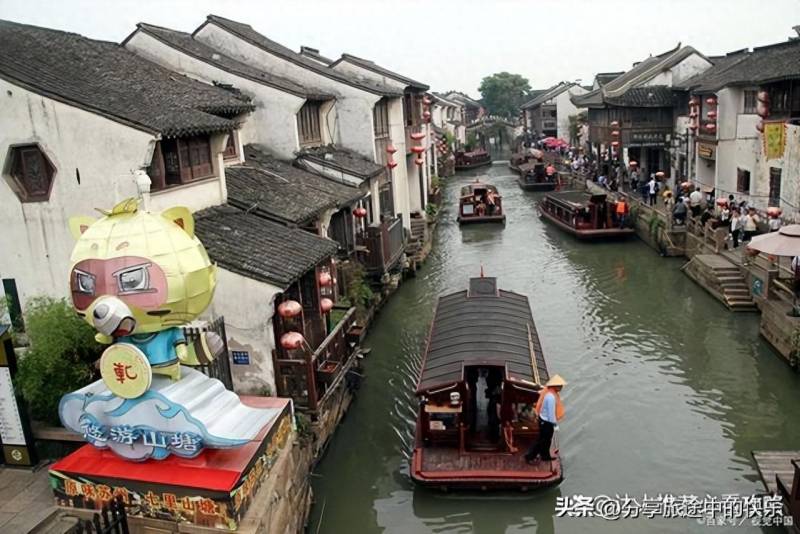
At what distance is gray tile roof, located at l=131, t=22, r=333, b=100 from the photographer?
766 inches

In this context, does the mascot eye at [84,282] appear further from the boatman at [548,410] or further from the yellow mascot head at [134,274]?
the boatman at [548,410]

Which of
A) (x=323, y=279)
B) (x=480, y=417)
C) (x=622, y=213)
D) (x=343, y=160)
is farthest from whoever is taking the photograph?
(x=622, y=213)

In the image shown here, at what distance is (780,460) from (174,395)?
9.34 meters

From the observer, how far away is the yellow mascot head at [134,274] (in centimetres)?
778

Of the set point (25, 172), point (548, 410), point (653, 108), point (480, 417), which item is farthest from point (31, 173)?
point (653, 108)

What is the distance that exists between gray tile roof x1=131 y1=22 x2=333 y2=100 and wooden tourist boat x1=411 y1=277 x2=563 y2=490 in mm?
11381

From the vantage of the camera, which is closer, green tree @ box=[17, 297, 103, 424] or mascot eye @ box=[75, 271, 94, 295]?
mascot eye @ box=[75, 271, 94, 295]

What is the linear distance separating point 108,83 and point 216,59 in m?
8.47

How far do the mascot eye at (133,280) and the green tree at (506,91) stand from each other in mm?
121600

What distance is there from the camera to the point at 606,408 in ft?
48.9

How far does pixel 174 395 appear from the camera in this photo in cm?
841

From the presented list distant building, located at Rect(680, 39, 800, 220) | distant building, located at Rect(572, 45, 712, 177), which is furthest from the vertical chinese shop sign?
distant building, located at Rect(572, 45, 712, 177)

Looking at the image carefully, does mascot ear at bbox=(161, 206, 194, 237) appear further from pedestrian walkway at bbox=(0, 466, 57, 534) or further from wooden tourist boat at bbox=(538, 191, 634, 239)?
wooden tourist boat at bbox=(538, 191, 634, 239)

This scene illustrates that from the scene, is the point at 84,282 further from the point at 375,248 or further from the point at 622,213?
the point at 622,213
